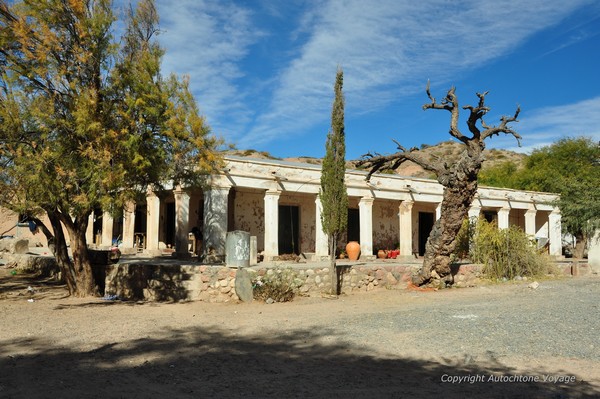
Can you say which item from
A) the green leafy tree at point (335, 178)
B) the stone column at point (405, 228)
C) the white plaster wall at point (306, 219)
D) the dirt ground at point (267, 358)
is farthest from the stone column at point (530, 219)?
the dirt ground at point (267, 358)

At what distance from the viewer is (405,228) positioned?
74.5ft

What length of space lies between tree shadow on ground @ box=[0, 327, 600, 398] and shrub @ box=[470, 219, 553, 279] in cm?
1027

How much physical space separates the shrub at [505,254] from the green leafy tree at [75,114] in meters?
10.2

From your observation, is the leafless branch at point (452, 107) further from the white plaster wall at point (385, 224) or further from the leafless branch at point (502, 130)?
the white plaster wall at point (385, 224)

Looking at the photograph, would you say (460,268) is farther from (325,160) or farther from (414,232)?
(414,232)

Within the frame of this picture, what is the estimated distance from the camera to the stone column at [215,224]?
16844 millimetres

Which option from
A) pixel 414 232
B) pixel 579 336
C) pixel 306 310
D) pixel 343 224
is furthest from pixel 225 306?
pixel 414 232

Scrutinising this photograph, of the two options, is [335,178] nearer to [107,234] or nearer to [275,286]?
[275,286]

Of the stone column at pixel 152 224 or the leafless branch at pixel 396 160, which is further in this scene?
the stone column at pixel 152 224

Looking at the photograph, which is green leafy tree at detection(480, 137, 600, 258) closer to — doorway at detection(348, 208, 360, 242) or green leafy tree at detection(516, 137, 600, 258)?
green leafy tree at detection(516, 137, 600, 258)

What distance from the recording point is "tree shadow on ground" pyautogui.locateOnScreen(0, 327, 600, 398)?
5016 millimetres

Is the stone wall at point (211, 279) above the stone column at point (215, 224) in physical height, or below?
below

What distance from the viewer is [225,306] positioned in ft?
39.0

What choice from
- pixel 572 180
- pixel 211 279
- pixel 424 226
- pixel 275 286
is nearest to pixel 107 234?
pixel 211 279
